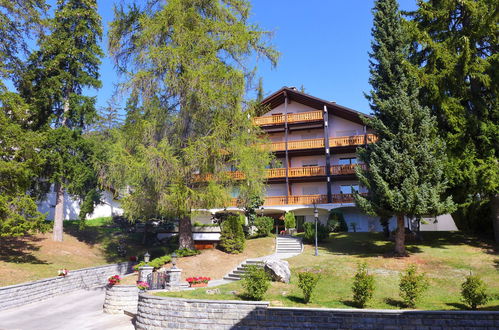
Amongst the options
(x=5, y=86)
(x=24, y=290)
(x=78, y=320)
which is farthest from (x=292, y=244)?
(x=5, y=86)

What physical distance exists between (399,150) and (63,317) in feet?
55.0

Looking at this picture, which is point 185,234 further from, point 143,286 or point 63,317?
point 63,317

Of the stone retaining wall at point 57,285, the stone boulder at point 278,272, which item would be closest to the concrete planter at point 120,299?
the stone retaining wall at point 57,285

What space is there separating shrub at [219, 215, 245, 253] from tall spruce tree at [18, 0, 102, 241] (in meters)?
10.6

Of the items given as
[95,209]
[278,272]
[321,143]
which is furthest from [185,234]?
[95,209]

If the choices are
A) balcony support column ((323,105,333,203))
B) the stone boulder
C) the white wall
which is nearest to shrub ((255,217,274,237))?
balcony support column ((323,105,333,203))

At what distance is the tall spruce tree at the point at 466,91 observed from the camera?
60.4 ft

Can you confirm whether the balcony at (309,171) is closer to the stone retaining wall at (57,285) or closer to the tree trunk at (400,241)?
the tree trunk at (400,241)

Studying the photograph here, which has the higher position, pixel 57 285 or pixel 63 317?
pixel 57 285

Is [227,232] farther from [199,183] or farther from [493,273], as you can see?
[493,273]

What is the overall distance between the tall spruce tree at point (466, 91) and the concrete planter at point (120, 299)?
15941mm

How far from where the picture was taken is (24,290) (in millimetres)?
16734

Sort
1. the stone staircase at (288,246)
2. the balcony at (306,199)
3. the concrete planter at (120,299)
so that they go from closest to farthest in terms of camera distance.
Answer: the concrete planter at (120,299)
the stone staircase at (288,246)
the balcony at (306,199)

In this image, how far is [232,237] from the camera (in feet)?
71.6
